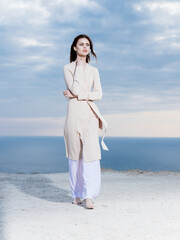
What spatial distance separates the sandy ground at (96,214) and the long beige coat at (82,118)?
2.72ft

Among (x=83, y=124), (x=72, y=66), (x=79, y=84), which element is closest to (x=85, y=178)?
(x=83, y=124)

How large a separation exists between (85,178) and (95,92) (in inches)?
49.6

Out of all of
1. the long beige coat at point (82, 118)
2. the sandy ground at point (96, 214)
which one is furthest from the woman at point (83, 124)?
the sandy ground at point (96, 214)

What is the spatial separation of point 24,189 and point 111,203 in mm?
2513

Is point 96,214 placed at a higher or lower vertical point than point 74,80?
lower

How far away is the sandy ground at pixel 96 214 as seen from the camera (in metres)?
4.04

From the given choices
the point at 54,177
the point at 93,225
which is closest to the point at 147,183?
the point at 54,177

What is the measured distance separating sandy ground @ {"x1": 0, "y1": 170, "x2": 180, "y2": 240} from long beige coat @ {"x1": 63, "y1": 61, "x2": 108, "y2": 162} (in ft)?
2.72

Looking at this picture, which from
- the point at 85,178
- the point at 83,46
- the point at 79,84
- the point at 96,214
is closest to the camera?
the point at 96,214

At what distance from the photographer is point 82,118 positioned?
204 inches

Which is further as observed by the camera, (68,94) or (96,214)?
(68,94)

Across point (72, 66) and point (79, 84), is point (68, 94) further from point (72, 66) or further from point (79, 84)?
point (72, 66)

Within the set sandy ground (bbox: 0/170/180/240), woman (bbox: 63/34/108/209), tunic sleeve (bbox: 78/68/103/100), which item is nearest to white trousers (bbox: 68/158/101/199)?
woman (bbox: 63/34/108/209)

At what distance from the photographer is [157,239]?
3855 millimetres
